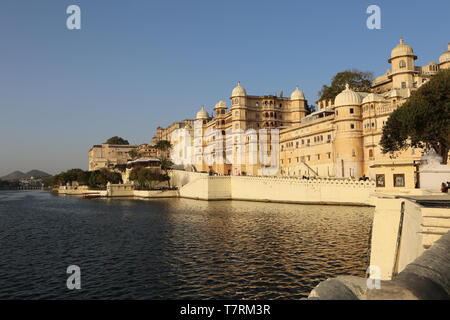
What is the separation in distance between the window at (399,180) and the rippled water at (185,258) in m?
5.47

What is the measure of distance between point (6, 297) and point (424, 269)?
62.5 feet

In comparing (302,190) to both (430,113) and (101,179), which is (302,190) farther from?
(101,179)

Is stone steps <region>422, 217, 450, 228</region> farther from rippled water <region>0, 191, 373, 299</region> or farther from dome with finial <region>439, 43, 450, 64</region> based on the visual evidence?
dome with finial <region>439, 43, 450, 64</region>

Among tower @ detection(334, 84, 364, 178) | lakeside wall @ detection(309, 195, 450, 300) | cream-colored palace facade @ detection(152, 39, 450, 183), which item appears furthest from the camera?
tower @ detection(334, 84, 364, 178)

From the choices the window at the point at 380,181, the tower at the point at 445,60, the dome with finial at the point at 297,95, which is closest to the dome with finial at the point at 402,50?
the tower at the point at 445,60

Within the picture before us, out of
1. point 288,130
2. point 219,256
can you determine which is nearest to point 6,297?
point 219,256

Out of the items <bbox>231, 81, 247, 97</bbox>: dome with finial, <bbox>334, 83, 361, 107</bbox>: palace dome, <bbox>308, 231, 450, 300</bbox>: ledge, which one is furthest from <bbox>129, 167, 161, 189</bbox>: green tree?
<bbox>308, 231, 450, 300</bbox>: ledge

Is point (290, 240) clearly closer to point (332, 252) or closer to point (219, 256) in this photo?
point (332, 252)

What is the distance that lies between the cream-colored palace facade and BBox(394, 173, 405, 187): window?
135cm

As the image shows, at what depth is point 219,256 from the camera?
23.8 metres

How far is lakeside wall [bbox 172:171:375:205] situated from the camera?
178 ft

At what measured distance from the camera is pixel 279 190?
64688 millimetres

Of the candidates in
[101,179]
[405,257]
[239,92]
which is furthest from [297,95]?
[405,257]

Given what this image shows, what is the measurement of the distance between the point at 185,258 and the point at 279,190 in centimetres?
4324
